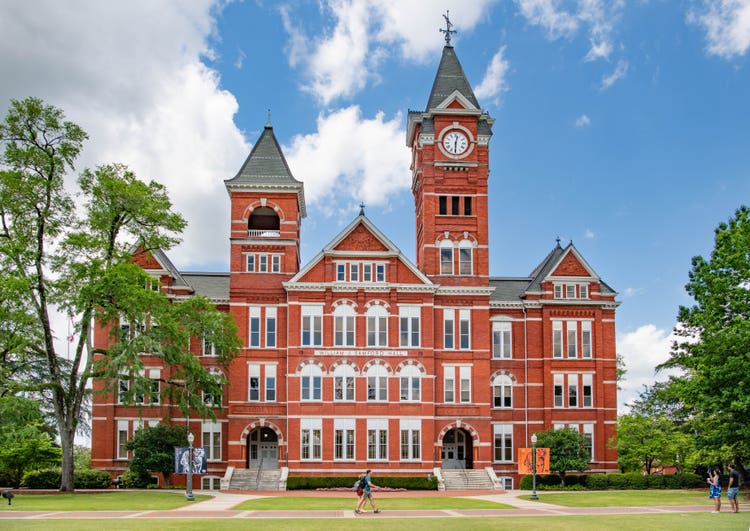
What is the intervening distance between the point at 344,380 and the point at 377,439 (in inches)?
180

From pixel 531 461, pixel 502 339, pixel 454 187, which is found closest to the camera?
pixel 531 461

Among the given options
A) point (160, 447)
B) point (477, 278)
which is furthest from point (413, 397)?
point (160, 447)

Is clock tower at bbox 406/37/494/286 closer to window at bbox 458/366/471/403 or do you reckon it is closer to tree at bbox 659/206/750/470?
window at bbox 458/366/471/403

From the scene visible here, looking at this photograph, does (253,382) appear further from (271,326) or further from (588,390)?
(588,390)

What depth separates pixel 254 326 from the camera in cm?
6034

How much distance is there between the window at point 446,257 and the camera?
6175cm

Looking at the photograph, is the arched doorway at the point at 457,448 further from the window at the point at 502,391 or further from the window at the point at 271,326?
the window at the point at 271,326

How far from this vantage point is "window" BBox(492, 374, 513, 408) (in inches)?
2479

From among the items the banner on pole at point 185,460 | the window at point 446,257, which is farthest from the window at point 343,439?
the window at point 446,257

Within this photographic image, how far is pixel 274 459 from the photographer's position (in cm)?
6109

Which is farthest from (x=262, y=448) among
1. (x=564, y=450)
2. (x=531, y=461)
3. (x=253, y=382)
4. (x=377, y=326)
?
(x=564, y=450)

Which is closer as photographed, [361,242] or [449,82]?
[361,242]

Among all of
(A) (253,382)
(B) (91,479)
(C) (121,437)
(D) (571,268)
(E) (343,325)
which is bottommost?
(B) (91,479)

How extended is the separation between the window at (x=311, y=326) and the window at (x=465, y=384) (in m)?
10.1
